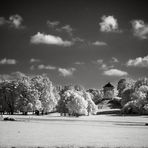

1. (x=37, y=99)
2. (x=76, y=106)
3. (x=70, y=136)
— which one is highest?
(x=37, y=99)

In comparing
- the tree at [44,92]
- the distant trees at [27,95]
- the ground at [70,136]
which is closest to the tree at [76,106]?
the tree at [44,92]

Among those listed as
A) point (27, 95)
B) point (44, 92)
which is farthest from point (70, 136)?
point (44, 92)

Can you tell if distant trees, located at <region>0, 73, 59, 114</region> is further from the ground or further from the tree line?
the ground

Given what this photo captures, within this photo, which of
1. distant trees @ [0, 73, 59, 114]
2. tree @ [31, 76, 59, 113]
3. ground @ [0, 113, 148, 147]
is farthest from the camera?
tree @ [31, 76, 59, 113]

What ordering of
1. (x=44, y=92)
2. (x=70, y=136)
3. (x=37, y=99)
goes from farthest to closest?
(x=44, y=92) → (x=37, y=99) → (x=70, y=136)

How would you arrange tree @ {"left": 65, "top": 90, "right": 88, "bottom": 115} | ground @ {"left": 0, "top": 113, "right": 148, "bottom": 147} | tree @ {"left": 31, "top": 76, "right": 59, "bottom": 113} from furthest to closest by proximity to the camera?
1. tree @ {"left": 31, "top": 76, "right": 59, "bottom": 113}
2. tree @ {"left": 65, "top": 90, "right": 88, "bottom": 115}
3. ground @ {"left": 0, "top": 113, "right": 148, "bottom": 147}

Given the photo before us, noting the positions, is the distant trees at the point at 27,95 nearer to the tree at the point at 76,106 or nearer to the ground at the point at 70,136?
the tree at the point at 76,106

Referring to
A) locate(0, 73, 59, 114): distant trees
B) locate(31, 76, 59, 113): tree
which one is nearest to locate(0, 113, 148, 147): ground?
locate(0, 73, 59, 114): distant trees

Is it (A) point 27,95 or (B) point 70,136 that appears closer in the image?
(B) point 70,136

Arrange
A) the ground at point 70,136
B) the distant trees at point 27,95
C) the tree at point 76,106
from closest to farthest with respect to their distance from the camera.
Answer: the ground at point 70,136
the distant trees at point 27,95
the tree at point 76,106

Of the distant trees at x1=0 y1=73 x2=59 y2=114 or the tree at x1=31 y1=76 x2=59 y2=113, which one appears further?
the tree at x1=31 y1=76 x2=59 y2=113

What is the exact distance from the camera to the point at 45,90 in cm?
11838

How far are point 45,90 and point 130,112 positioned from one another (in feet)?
156

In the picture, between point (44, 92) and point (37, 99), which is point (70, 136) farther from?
point (44, 92)
